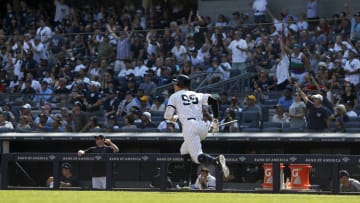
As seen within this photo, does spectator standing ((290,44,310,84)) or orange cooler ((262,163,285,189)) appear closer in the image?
orange cooler ((262,163,285,189))

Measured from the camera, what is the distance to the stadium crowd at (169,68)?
18719 millimetres

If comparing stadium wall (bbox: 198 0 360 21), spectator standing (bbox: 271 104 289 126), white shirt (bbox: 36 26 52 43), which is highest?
stadium wall (bbox: 198 0 360 21)

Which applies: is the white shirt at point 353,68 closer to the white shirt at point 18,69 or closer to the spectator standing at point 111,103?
the spectator standing at point 111,103

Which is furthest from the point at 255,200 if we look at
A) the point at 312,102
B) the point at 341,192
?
the point at 312,102

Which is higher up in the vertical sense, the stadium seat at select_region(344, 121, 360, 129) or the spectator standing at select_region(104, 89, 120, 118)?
the spectator standing at select_region(104, 89, 120, 118)

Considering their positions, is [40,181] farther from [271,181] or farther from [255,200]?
[255,200]

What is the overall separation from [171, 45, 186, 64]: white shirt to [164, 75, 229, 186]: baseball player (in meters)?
9.33

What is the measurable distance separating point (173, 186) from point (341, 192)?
10.0 ft

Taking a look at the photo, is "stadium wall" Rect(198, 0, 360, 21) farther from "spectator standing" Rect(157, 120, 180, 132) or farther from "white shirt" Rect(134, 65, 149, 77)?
"spectator standing" Rect(157, 120, 180, 132)

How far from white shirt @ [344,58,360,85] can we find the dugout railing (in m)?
3.76

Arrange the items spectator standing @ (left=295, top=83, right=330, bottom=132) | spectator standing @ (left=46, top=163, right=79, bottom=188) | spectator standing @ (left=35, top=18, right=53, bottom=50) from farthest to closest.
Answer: spectator standing @ (left=35, top=18, right=53, bottom=50) < spectator standing @ (left=295, top=83, right=330, bottom=132) < spectator standing @ (left=46, top=163, right=79, bottom=188)

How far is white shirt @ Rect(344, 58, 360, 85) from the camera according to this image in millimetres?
18812

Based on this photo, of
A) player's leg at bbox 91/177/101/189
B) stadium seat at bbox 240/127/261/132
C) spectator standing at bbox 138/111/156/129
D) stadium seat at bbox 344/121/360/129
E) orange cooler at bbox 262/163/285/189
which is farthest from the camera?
spectator standing at bbox 138/111/156/129

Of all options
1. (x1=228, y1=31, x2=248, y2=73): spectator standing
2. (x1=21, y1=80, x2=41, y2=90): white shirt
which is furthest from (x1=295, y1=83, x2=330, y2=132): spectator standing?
(x1=21, y1=80, x2=41, y2=90): white shirt
